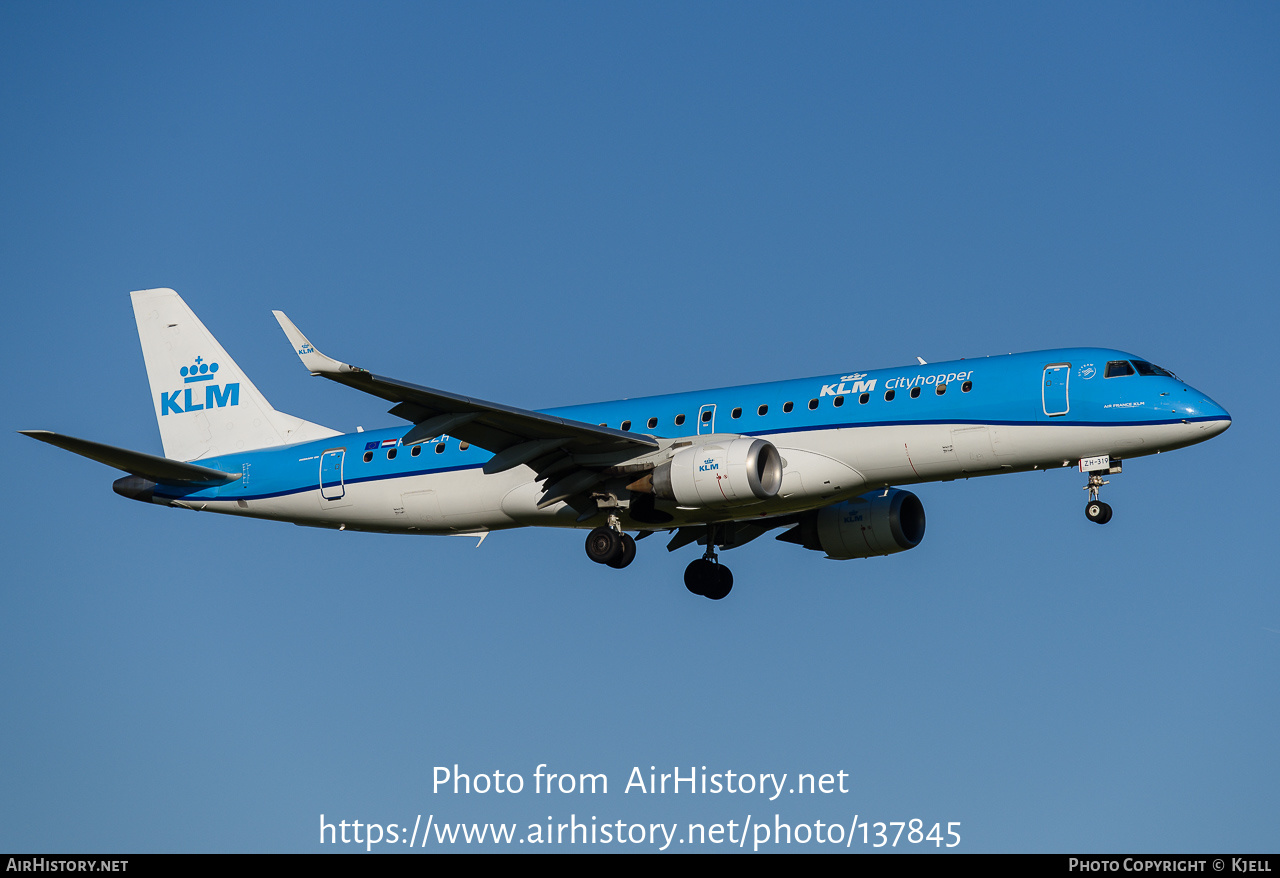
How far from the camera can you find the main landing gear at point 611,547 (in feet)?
122

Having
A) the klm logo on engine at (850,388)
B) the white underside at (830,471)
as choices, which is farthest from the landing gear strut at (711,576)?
the klm logo on engine at (850,388)

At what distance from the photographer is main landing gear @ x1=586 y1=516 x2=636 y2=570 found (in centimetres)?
3731

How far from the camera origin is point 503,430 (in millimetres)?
36625

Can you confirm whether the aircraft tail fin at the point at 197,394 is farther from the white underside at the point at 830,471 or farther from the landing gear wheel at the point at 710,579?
the landing gear wheel at the point at 710,579

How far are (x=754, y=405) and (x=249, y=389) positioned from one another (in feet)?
51.9

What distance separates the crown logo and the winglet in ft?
44.5

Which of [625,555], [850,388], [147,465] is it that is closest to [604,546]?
[625,555]

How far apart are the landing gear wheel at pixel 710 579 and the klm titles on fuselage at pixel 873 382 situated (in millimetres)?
7769

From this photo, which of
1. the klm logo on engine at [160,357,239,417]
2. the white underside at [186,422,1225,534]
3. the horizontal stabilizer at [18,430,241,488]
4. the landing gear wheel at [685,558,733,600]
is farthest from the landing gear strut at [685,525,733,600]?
the klm logo on engine at [160,357,239,417]

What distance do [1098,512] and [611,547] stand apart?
1130 cm

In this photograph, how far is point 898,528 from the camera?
4028cm

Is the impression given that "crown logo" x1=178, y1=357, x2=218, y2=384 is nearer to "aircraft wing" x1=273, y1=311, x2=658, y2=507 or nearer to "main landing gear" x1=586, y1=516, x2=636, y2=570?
"aircraft wing" x1=273, y1=311, x2=658, y2=507
